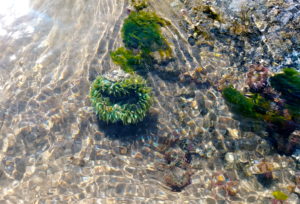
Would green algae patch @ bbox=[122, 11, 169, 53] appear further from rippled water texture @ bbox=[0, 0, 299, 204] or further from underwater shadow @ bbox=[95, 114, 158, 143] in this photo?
underwater shadow @ bbox=[95, 114, 158, 143]

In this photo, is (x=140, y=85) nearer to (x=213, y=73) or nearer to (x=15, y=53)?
(x=213, y=73)

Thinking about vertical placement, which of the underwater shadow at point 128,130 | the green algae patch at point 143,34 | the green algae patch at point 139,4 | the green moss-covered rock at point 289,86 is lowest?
the underwater shadow at point 128,130

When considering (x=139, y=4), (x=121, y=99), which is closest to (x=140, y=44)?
(x=139, y=4)

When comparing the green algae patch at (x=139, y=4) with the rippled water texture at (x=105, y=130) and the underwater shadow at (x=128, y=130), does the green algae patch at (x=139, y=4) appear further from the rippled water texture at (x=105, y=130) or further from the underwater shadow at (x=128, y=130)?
the underwater shadow at (x=128, y=130)

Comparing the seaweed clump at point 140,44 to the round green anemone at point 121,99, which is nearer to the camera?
the round green anemone at point 121,99

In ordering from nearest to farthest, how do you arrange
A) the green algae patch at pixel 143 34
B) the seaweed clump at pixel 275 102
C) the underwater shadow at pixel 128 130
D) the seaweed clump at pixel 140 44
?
the seaweed clump at pixel 275 102, the underwater shadow at pixel 128 130, the seaweed clump at pixel 140 44, the green algae patch at pixel 143 34

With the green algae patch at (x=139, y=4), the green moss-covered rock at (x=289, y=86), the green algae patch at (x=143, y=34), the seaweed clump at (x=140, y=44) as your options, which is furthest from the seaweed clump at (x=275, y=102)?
the green algae patch at (x=139, y=4)

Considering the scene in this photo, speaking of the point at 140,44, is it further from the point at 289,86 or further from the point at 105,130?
the point at 289,86

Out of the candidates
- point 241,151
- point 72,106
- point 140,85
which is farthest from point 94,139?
point 241,151
